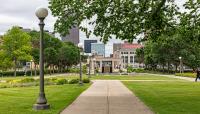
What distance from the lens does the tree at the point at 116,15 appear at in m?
24.8

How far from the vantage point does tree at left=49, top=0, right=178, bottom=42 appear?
81.3 feet

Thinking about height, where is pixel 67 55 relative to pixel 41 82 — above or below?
above

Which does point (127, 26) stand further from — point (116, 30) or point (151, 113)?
point (151, 113)

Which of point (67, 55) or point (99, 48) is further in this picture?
point (99, 48)

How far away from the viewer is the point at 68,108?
62.8 ft

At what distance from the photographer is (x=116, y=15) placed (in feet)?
84.7

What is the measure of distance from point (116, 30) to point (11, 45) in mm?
70335

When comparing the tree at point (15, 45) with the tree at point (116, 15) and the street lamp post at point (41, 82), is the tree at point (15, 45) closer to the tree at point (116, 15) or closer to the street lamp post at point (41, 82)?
the tree at point (116, 15)

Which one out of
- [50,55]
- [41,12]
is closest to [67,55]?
[50,55]

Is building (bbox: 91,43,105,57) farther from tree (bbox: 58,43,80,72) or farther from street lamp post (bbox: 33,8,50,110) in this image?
street lamp post (bbox: 33,8,50,110)

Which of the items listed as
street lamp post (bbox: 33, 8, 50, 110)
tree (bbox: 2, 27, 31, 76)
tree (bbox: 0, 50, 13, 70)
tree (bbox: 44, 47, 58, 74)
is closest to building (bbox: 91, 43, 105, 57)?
tree (bbox: 44, 47, 58, 74)

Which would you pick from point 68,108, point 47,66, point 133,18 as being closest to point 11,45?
point 47,66

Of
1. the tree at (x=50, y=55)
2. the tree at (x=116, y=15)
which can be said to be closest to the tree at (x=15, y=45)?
the tree at (x=50, y=55)

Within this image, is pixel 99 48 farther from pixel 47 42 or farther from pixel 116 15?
pixel 116 15
